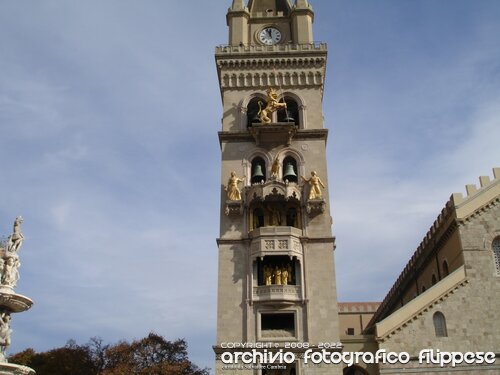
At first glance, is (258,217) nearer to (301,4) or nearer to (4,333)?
(4,333)

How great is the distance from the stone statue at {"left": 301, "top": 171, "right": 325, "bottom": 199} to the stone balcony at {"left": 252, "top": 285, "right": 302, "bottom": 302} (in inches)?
276

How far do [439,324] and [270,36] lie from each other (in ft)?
93.5

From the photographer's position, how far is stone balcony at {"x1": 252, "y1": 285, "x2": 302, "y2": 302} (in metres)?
38.4

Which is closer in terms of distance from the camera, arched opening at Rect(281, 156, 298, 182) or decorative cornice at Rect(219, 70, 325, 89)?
arched opening at Rect(281, 156, 298, 182)

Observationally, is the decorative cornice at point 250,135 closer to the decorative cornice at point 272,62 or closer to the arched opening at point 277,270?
the decorative cornice at point 272,62

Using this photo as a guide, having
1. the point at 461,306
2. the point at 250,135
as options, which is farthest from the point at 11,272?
the point at 461,306

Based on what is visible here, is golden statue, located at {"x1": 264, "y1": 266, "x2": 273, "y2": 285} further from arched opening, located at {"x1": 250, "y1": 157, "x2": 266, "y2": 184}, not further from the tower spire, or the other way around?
the tower spire

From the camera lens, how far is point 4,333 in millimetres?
27062

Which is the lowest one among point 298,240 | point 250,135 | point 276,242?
point 276,242

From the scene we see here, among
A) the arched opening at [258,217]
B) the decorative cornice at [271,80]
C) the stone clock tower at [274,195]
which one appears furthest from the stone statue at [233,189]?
the decorative cornice at [271,80]

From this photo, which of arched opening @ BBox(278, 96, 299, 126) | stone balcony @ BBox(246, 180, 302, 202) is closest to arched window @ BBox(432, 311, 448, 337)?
stone balcony @ BBox(246, 180, 302, 202)

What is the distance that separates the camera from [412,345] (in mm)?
35844

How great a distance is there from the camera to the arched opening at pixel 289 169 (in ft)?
142

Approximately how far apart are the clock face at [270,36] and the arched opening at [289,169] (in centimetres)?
1215
